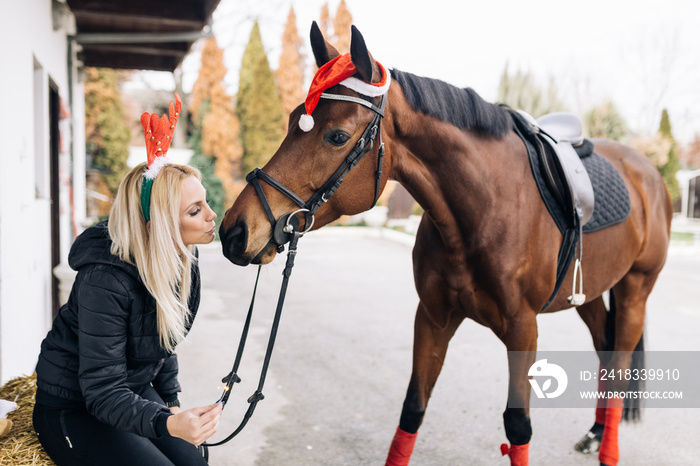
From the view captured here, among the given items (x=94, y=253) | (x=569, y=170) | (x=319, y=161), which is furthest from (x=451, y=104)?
(x=94, y=253)

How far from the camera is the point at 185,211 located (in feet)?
5.81

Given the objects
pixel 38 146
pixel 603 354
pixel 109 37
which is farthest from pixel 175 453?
pixel 109 37

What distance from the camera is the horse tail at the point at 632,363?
312 cm

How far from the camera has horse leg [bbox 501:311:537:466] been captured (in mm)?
2154

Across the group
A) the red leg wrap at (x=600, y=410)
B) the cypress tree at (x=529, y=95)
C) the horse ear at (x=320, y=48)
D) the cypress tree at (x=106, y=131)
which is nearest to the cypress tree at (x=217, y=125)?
the cypress tree at (x=106, y=131)

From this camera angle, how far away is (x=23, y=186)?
126 inches

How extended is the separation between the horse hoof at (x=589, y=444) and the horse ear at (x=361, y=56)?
94.8 inches

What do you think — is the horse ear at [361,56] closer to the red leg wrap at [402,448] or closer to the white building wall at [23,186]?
the red leg wrap at [402,448]

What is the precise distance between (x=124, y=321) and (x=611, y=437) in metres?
2.41

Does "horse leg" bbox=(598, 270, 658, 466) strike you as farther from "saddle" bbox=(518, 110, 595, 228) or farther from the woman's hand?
the woman's hand

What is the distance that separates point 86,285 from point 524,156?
1765 mm

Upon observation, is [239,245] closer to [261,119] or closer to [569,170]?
[569,170]

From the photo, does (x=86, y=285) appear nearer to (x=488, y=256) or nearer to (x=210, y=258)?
(x=488, y=256)

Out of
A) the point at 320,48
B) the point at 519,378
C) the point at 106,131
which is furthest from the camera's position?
the point at 106,131
